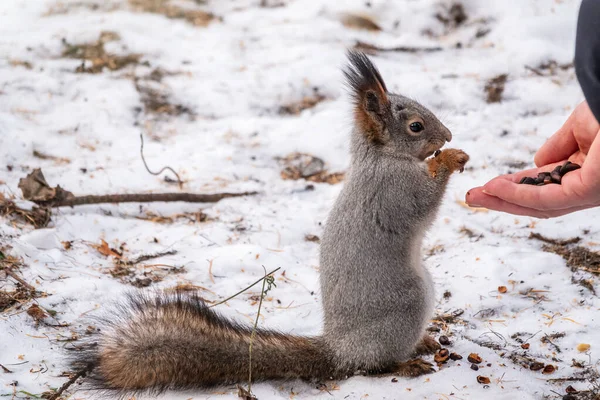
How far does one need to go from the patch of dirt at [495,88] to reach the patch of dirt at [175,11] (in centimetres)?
258

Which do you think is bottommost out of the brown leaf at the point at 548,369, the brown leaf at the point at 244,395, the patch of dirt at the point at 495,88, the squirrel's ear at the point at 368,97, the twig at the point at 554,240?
the brown leaf at the point at 244,395

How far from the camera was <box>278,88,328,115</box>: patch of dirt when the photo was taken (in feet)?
15.1

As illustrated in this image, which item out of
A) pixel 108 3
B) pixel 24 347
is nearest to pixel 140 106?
pixel 108 3

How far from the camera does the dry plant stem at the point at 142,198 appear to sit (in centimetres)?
334

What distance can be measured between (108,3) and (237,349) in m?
4.37

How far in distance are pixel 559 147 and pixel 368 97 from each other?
811mm

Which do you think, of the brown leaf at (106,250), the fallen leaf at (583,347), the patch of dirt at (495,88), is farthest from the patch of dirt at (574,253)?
the brown leaf at (106,250)

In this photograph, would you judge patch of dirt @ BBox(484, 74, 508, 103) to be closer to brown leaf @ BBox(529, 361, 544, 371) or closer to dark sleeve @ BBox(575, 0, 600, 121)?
brown leaf @ BBox(529, 361, 544, 371)

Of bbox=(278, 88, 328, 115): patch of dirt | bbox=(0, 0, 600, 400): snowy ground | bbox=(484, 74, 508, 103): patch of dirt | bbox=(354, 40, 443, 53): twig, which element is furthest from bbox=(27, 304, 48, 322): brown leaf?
bbox=(354, 40, 443, 53): twig

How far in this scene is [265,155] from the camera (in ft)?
13.7

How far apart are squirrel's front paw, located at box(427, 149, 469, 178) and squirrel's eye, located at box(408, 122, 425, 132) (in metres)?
0.15

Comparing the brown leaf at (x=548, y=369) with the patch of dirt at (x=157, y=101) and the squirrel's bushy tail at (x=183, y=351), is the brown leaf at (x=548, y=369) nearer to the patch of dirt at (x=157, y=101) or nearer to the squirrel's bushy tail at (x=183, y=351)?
the squirrel's bushy tail at (x=183, y=351)

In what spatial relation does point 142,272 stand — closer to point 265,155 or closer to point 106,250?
point 106,250

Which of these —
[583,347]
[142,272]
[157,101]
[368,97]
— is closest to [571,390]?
[583,347]
